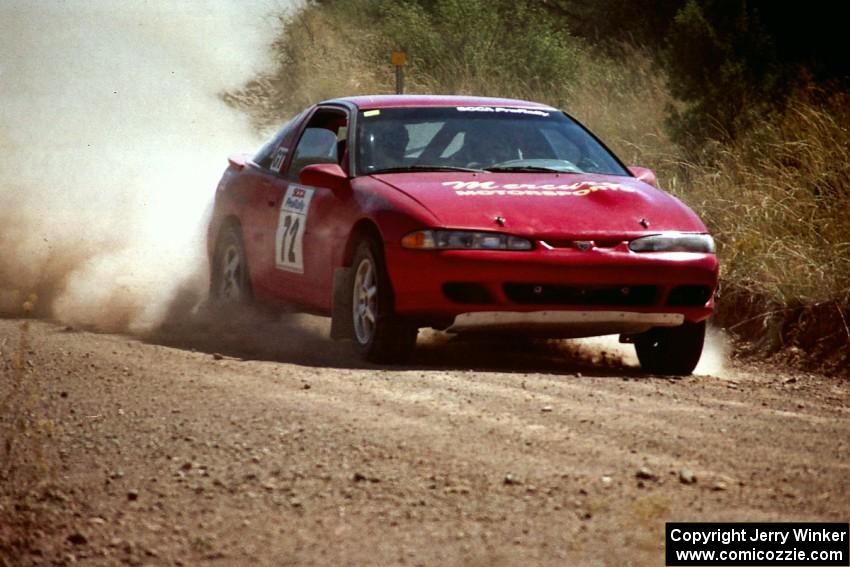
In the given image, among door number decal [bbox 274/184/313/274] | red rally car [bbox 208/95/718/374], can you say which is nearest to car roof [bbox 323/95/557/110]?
red rally car [bbox 208/95/718/374]

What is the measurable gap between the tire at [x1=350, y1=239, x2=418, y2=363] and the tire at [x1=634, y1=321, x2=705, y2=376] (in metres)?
1.42

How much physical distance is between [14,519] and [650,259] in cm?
424

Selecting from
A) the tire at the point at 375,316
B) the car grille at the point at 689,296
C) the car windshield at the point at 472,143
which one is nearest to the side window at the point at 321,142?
the car windshield at the point at 472,143

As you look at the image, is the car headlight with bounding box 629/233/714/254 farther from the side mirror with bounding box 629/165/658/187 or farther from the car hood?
the side mirror with bounding box 629/165/658/187


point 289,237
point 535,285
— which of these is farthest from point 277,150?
point 535,285

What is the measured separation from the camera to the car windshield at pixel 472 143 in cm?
1051

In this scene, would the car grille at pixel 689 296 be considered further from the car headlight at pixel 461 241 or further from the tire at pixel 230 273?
the tire at pixel 230 273

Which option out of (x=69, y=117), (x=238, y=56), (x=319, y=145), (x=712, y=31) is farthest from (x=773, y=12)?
(x=238, y=56)

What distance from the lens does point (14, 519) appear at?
632cm

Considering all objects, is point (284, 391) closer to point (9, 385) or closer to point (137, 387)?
point (137, 387)

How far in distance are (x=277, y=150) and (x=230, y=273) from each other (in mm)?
880

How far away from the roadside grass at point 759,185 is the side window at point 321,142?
2864 mm

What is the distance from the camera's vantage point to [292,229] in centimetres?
1091

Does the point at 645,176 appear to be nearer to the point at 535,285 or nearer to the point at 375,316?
the point at 535,285
